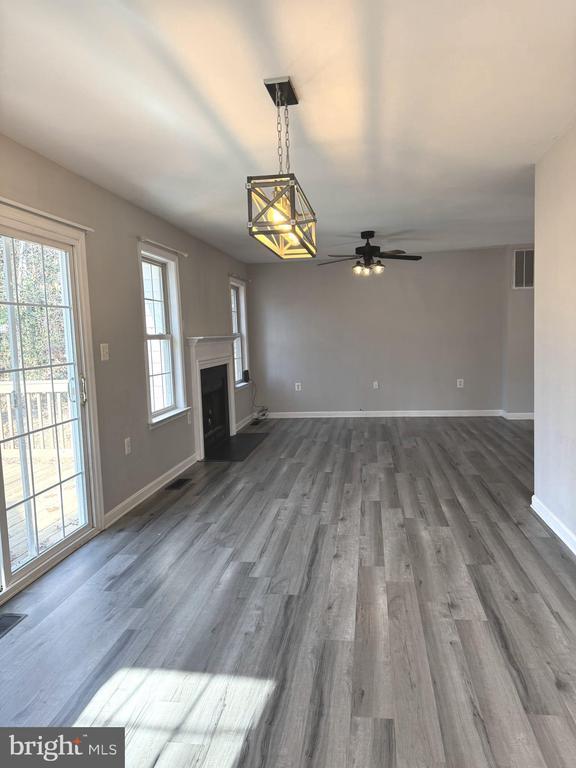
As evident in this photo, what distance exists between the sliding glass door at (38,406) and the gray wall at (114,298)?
24cm

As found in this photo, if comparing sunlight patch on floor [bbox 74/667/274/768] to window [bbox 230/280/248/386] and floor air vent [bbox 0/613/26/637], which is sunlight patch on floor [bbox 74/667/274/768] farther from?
window [bbox 230/280/248/386]

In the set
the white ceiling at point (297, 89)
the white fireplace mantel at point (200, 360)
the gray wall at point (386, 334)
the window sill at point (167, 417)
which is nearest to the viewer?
the white ceiling at point (297, 89)

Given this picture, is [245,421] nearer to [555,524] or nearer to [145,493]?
[145,493]

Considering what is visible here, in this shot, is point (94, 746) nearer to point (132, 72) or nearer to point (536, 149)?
point (132, 72)

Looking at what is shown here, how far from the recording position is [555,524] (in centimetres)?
318

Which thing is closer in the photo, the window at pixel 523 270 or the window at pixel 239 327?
the window at pixel 523 270

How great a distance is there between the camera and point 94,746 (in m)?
1.62

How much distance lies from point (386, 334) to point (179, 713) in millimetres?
6442

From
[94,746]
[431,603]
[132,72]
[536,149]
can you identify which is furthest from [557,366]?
[94,746]

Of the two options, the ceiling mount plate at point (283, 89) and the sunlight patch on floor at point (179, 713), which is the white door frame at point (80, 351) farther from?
the ceiling mount plate at point (283, 89)

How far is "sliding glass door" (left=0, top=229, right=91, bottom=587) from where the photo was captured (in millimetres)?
2621

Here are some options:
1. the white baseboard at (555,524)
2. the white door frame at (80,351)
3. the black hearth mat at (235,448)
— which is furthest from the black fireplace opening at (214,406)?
the white baseboard at (555,524)

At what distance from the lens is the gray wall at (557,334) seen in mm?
2885

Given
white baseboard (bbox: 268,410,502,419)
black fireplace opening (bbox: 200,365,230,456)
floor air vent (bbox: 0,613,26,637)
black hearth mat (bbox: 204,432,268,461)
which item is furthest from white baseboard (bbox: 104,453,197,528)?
white baseboard (bbox: 268,410,502,419)
